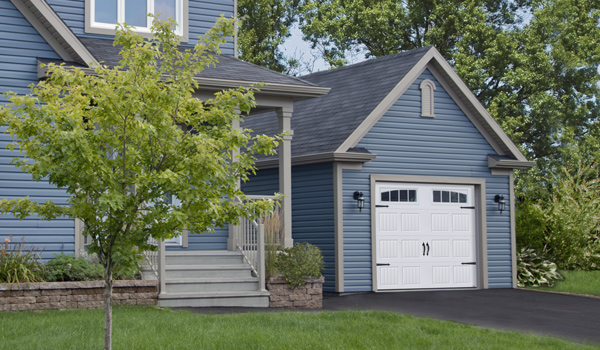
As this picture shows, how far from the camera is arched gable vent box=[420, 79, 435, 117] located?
18.8 meters

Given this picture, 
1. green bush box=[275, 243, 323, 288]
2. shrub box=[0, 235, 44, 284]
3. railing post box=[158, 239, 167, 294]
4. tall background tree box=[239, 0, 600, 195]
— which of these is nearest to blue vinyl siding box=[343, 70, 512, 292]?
green bush box=[275, 243, 323, 288]

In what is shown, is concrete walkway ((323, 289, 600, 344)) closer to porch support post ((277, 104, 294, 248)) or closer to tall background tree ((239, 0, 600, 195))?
porch support post ((277, 104, 294, 248))

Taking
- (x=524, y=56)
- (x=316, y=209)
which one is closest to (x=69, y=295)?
(x=316, y=209)

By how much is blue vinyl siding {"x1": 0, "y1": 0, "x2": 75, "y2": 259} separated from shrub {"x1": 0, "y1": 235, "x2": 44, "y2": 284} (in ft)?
1.81

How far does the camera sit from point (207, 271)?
560 inches

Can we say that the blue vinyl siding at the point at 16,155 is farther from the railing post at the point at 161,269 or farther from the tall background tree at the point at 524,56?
the tall background tree at the point at 524,56

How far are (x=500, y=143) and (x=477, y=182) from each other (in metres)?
1.13

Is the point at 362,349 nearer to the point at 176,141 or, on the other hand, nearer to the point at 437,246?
the point at 176,141

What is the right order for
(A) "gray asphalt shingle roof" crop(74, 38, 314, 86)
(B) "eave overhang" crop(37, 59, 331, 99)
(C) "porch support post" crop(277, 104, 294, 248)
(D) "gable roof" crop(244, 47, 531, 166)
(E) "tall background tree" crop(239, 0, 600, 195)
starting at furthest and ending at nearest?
1. (E) "tall background tree" crop(239, 0, 600, 195)
2. (D) "gable roof" crop(244, 47, 531, 166)
3. (C) "porch support post" crop(277, 104, 294, 248)
4. (A) "gray asphalt shingle roof" crop(74, 38, 314, 86)
5. (B) "eave overhang" crop(37, 59, 331, 99)

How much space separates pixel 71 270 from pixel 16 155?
7.98ft

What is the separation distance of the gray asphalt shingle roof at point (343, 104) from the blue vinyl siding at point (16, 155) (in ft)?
19.8

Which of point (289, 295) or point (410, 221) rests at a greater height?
point (410, 221)

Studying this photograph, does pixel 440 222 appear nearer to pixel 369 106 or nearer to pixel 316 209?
pixel 316 209

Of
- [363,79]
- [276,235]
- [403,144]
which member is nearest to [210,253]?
[276,235]
